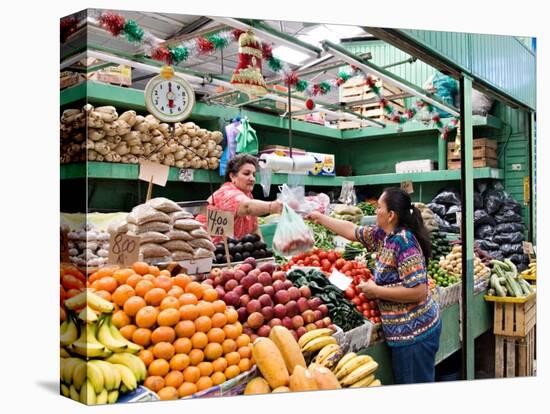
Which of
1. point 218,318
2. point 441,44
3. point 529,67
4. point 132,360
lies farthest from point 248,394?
point 529,67

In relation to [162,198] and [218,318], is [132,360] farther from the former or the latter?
[162,198]

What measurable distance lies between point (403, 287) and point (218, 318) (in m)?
1.46

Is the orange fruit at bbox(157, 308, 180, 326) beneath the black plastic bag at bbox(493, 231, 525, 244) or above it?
beneath

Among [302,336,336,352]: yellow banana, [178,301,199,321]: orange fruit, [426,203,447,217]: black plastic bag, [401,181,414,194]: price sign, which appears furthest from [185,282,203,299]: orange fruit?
[426,203,447,217]: black plastic bag

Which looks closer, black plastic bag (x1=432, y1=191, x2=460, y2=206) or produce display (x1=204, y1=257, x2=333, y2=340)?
produce display (x1=204, y1=257, x2=333, y2=340)

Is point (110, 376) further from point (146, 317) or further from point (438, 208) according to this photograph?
point (438, 208)

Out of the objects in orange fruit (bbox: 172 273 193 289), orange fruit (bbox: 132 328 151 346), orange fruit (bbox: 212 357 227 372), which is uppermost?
orange fruit (bbox: 172 273 193 289)

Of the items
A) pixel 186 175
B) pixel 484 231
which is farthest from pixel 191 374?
pixel 484 231

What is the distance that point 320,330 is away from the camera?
4227 millimetres

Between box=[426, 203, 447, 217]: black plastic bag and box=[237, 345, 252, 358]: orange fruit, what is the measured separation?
195cm

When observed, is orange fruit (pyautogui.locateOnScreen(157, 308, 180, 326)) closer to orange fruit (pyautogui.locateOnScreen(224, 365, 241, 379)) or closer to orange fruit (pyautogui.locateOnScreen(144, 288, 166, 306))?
orange fruit (pyautogui.locateOnScreen(144, 288, 166, 306))

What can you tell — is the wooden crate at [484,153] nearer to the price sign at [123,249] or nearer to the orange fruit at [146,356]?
the price sign at [123,249]

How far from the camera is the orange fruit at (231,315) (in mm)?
3896

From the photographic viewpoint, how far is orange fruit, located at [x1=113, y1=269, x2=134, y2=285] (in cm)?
370
